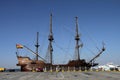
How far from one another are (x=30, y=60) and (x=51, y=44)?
1069 centimetres

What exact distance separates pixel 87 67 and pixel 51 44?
56.1 ft

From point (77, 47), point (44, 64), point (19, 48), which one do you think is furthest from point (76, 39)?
point (19, 48)

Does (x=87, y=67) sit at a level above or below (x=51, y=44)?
below

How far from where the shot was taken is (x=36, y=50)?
101 metres

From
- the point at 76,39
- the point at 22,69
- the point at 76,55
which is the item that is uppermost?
the point at 76,39

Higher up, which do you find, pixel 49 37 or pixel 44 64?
pixel 49 37

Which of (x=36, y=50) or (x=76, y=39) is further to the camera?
(x=36, y=50)

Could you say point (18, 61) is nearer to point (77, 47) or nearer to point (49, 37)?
point (49, 37)

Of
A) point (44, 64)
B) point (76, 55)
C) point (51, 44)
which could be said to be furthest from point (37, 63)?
point (76, 55)

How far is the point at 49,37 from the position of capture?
295 feet

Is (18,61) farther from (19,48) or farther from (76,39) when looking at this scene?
(76,39)

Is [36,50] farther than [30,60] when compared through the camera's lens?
Yes

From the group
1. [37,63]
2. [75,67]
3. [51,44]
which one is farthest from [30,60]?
[75,67]

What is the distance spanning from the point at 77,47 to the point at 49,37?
1221cm
